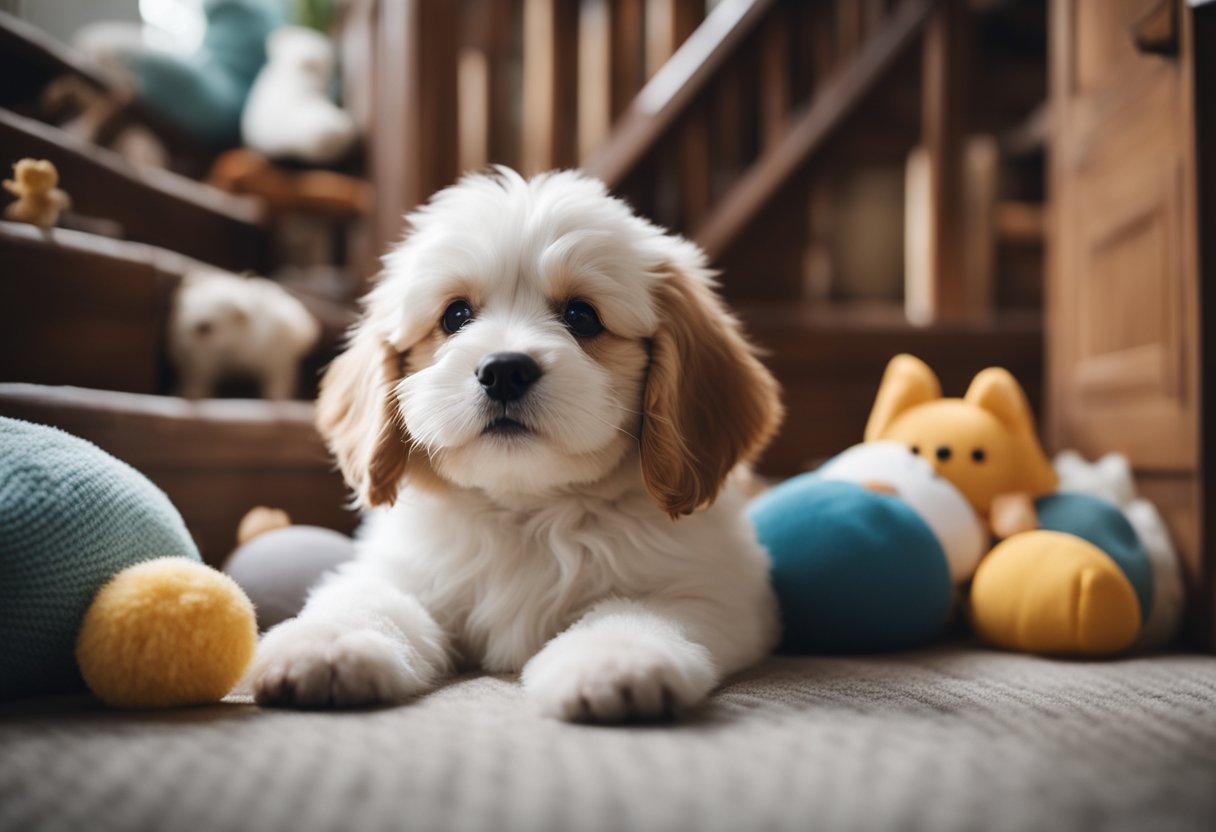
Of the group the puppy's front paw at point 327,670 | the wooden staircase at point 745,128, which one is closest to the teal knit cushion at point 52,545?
the puppy's front paw at point 327,670

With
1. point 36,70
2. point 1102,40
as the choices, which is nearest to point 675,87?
point 1102,40

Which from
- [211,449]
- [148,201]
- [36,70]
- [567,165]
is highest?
[567,165]

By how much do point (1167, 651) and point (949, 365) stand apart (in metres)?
1.80

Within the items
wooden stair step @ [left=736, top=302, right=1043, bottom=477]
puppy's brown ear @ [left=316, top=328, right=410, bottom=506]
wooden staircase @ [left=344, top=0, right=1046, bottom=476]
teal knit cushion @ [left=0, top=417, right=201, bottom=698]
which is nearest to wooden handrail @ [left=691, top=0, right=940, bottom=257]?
wooden staircase @ [left=344, top=0, right=1046, bottom=476]

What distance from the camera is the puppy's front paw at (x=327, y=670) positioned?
1386 millimetres

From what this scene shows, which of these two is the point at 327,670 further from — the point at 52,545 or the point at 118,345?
the point at 118,345

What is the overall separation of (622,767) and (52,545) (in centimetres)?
97

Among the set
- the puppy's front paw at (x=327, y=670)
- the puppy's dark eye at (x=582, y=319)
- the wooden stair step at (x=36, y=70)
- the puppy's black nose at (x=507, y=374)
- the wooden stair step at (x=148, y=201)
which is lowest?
the puppy's front paw at (x=327, y=670)

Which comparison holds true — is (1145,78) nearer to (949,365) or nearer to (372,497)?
(949,365)

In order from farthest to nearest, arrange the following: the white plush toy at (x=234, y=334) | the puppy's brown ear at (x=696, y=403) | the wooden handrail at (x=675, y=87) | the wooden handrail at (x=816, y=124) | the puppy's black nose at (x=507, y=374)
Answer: the wooden handrail at (x=816, y=124) → the wooden handrail at (x=675, y=87) → the white plush toy at (x=234, y=334) → the puppy's brown ear at (x=696, y=403) → the puppy's black nose at (x=507, y=374)

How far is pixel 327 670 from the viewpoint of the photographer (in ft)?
4.58

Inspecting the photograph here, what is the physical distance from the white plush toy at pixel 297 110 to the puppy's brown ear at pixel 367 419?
2.28 meters

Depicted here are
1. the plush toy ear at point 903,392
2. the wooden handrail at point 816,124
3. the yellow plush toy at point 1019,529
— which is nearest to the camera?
the yellow plush toy at point 1019,529

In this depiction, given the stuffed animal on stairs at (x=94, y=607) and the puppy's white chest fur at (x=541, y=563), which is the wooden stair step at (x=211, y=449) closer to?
the stuffed animal on stairs at (x=94, y=607)
